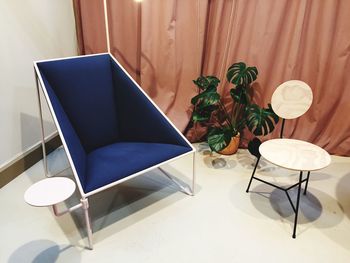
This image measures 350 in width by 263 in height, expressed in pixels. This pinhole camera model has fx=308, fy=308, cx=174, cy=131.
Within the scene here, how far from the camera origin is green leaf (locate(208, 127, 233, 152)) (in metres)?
2.33

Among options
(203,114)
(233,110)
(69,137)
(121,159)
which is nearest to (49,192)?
(69,137)

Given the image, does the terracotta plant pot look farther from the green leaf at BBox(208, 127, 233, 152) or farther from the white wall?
the white wall

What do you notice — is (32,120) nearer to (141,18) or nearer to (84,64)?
(84,64)

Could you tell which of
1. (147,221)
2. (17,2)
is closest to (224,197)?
(147,221)

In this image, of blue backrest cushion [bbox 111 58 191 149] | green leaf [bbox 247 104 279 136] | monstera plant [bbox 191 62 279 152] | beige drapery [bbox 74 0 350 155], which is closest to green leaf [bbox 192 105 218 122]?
monstera plant [bbox 191 62 279 152]

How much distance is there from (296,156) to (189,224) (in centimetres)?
75

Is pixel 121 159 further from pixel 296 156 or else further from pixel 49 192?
pixel 296 156

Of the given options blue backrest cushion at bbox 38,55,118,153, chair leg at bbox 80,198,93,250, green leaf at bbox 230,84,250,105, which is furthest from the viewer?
green leaf at bbox 230,84,250,105

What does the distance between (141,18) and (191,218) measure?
168 centimetres

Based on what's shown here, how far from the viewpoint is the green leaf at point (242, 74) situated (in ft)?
7.84

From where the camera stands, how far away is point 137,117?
2180 mm

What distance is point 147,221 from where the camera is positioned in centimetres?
192

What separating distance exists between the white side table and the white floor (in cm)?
19

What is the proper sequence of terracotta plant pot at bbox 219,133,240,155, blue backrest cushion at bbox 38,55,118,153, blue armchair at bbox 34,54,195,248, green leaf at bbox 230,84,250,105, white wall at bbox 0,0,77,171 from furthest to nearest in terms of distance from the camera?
terracotta plant pot at bbox 219,133,240,155 < green leaf at bbox 230,84,250,105 < white wall at bbox 0,0,77,171 < blue backrest cushion at bbox 38,55,118,153 < blue armchair at bbox 34,54,195,248
